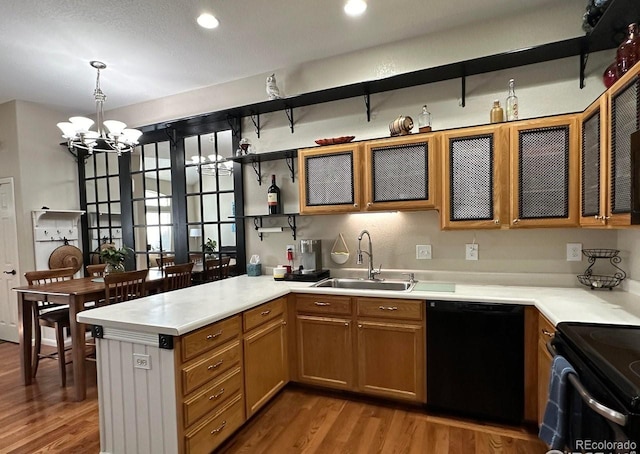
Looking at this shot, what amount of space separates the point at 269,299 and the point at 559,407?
1.68 m

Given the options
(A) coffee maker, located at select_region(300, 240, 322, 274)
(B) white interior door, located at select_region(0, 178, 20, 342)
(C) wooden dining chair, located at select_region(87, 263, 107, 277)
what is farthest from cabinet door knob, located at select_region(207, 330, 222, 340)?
(B) white interior door, located at select_region(0, 178, 20, 342)

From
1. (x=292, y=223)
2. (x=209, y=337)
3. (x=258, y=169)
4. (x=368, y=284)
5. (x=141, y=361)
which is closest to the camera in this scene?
(x=141, y=361)

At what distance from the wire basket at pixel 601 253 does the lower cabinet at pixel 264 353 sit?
2.21 meters

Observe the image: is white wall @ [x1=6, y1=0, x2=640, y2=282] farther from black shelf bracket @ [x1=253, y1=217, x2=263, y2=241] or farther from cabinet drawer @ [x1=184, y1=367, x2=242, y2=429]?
cabinet drawer @ [x1=184, y1=367, x2=242, y2=429]

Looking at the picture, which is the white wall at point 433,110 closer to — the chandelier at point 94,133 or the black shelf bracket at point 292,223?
the black shelf bracket at point 292,223

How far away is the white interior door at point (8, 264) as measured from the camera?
3.98m

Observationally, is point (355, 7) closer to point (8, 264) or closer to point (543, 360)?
point (543, 360)

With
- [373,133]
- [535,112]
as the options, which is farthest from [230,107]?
[535,112]

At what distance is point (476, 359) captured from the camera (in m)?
2.15

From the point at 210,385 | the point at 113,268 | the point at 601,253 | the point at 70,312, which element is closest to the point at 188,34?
the point at 113,268

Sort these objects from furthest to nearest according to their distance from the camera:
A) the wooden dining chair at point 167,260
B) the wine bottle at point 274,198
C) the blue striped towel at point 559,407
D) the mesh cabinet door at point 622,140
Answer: the wooden dining chair at point 167,260 → the wine bottle at point 274,198 → the mesh cabinet door at point 622,140 → the blue striped towel at point 559,407

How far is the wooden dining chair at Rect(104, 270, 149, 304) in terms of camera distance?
2818 millimetres

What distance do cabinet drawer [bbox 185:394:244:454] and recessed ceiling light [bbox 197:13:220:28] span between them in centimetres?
259

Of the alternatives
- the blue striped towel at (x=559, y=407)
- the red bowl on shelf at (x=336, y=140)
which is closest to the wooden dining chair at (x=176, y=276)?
the red bowl on shelf at (x=336, y=140)
